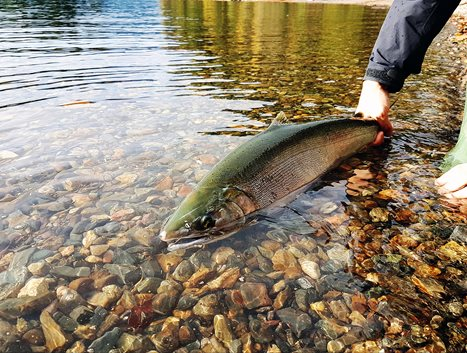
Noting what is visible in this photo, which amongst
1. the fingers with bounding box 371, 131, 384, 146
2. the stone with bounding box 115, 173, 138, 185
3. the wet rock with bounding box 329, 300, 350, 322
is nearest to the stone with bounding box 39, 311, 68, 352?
the wet rock with bounding box 329, 300, 350, 322

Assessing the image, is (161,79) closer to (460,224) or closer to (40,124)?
(40,124)

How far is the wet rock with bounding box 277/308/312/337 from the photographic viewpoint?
6.69 ft

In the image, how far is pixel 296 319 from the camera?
2.10 meters

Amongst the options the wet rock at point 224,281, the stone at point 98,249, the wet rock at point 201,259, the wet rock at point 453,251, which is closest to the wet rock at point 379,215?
the wet rock at point 453,251

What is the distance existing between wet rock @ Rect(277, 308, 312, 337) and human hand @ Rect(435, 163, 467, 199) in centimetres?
200

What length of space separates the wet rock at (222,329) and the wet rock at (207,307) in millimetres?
48

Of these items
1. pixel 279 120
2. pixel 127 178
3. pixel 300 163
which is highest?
pixel 279 120

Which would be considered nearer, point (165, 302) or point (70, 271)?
point (165, 302)

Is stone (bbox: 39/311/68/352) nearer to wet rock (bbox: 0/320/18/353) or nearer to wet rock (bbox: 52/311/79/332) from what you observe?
wet rock (bbox: 52/311/79/332)

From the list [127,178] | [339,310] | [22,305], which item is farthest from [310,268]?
[127,178]

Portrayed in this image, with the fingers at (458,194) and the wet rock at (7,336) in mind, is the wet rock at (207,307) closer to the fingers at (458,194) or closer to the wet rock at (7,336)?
the wet rock at (7,336)

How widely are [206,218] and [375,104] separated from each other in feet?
8.22

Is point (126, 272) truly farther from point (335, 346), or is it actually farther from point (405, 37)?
point (405, 37)

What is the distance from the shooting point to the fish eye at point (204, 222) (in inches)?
101
